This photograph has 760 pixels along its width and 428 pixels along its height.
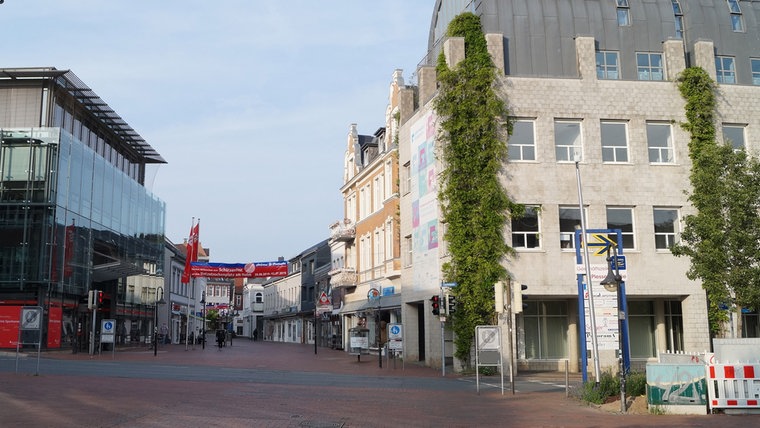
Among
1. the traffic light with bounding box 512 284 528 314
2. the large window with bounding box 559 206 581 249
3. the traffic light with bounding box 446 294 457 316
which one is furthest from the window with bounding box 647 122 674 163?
the traffic light with bounding box 512 284 528 314

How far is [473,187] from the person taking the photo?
2977 cm

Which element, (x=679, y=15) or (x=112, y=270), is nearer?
(x=679, y=15)

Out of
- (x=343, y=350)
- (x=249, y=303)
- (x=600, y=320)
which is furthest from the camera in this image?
(x=249, y=303)

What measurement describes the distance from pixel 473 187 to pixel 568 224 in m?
4.09

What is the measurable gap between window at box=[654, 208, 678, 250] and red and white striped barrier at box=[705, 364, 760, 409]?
606 inches

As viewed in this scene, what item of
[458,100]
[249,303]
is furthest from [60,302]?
[249,303]

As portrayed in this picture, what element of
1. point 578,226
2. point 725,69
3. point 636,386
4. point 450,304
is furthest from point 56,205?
point 725,69

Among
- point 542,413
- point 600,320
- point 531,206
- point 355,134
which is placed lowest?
point 542,413

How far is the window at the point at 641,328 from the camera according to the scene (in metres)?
31.2

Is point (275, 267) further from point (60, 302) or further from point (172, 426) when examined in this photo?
point (172, 426)

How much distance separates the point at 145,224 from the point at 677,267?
40930mm

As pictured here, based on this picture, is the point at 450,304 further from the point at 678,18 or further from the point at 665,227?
the point at 678,18

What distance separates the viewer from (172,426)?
1234cm

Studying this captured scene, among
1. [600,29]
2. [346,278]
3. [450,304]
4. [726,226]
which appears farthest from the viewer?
[346,278]
